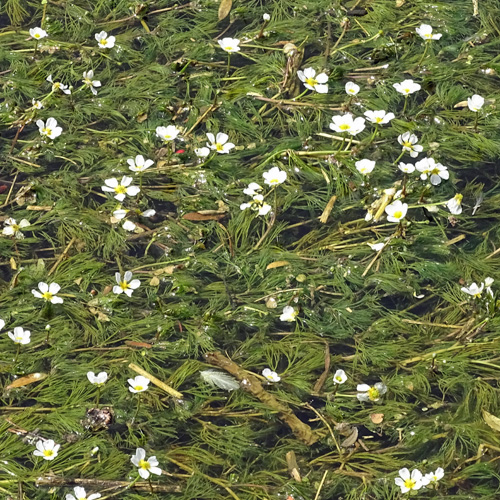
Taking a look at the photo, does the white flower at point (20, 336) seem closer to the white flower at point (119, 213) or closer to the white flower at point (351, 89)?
the white flower at point (119, 213)

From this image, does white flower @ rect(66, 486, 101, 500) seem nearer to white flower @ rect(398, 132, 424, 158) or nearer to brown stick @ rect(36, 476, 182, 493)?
brown stick @ rect(36, 476, 182, 493)

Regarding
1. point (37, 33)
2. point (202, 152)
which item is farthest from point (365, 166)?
point (37, 33)

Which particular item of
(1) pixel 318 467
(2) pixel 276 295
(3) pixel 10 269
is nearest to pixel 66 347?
(3) pixel 10 269

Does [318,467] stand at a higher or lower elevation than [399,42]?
lower

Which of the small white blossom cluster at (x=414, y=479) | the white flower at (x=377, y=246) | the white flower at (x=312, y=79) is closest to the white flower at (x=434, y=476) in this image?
the small white blossom cluster at (x=414, y=479)

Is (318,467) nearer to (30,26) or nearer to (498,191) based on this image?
(498,191)

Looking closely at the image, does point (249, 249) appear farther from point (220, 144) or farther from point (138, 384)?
point (138, 384)
